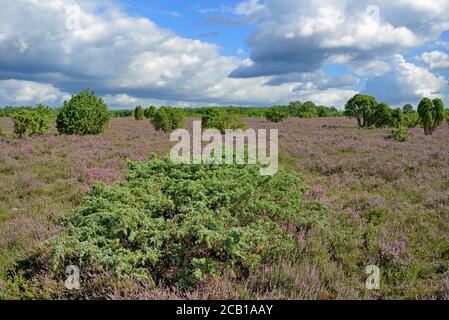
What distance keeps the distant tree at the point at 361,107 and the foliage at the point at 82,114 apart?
3103 centimetres

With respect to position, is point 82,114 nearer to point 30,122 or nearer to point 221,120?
point 30,122

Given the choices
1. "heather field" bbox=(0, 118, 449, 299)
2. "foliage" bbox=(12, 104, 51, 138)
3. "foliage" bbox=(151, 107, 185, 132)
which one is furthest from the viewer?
"foliage" bbox=(151, 107, 185, 132)

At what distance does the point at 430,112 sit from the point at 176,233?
32.5 metres

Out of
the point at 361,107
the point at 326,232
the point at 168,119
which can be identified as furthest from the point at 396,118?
the point at 326,232

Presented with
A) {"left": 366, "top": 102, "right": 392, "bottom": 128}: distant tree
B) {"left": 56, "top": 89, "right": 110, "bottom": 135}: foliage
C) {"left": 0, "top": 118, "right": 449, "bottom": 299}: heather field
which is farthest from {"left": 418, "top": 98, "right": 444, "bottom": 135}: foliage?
{"left": 56, "top": 89, "right": 110, "bottom": 135}: foliage

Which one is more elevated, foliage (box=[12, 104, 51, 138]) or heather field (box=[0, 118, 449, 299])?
foliage (box=[12, 104, 51, 138])

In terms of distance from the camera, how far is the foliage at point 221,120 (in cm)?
2678

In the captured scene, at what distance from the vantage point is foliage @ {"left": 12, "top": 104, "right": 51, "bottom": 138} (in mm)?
21375

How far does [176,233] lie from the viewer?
4.64m

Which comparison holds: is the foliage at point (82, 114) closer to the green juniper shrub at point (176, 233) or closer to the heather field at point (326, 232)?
the heather field at point (326, 232)

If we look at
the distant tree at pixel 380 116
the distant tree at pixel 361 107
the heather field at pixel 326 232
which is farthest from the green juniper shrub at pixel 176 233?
the distant tree at pixel 361 107

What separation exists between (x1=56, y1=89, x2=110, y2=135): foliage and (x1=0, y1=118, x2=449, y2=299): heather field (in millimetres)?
8255

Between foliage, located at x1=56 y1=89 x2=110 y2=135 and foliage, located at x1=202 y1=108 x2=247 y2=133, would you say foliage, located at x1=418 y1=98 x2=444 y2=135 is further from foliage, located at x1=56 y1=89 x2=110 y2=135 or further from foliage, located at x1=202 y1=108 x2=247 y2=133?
foliage, located at x1=56 y1=89 x2=110 y2=135

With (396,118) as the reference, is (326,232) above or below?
below
